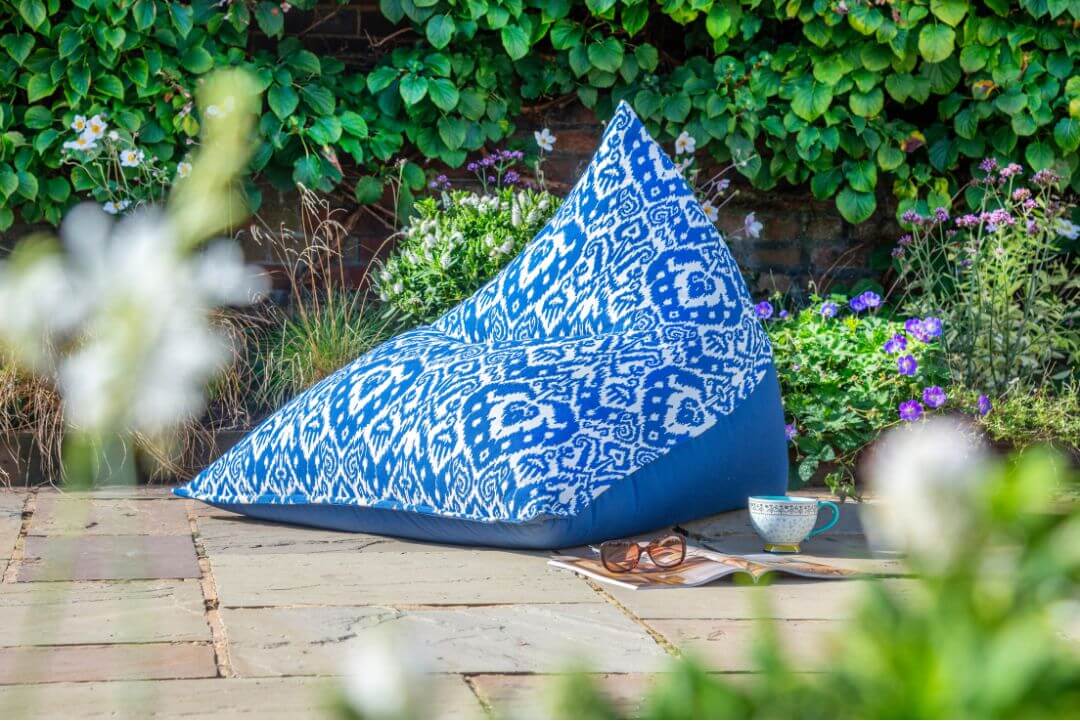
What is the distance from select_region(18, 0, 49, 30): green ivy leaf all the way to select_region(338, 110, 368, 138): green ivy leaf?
101 centimetres

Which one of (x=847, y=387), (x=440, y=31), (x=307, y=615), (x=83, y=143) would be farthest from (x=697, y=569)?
(x=83, y=143)

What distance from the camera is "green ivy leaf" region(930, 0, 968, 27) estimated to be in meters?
4.24

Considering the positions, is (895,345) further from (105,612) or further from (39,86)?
(39,86)

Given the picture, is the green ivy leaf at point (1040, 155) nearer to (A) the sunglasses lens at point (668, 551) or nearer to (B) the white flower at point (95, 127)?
(A) the sunglasses lens at point (668, 551)

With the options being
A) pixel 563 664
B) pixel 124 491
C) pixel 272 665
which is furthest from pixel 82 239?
pixel 124 491

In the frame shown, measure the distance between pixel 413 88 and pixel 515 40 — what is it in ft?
1.32

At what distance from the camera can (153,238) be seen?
366 mm

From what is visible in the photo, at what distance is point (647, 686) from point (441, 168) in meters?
3.29

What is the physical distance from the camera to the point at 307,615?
1927 millimetres

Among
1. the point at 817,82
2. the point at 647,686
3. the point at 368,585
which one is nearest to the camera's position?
the point at 647,686

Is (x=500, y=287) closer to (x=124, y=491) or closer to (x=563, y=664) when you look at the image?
(x=124, y=491)

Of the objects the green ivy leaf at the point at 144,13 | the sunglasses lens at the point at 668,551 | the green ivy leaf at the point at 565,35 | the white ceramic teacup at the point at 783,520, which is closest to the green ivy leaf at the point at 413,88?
the green ivy leaf at the point at 565,35

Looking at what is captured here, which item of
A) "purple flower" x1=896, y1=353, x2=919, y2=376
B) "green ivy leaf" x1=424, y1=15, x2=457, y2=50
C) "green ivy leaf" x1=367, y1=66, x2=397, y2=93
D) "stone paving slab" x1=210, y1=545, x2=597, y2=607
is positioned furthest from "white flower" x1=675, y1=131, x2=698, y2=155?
"stone paving slab" x1=210, y1=545, x2=597, y2=607

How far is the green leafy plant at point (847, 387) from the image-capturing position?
3469 mm
